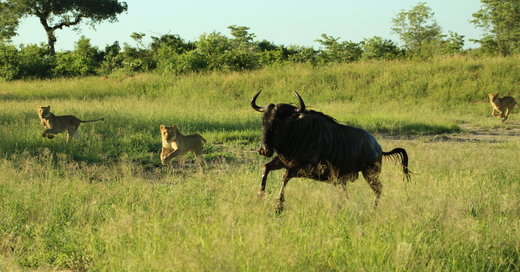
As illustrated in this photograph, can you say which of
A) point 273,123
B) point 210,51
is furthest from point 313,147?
point 210,51

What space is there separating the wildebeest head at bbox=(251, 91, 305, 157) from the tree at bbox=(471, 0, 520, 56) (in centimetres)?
4753

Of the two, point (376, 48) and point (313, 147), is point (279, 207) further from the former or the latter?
point (376, 48)

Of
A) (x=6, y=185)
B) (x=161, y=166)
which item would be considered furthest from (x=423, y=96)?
(x=6, y=185)

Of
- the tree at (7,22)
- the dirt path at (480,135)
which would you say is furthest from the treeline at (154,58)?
the dirt path at (480,135)

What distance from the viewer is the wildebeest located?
609 cm

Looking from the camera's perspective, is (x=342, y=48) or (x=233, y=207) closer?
(x=233, y=207)

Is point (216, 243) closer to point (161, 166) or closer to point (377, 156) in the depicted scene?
point (377, 156)

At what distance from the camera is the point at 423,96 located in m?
22.0

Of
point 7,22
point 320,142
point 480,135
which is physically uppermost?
point 7,22

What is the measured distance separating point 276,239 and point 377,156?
8.49 feet

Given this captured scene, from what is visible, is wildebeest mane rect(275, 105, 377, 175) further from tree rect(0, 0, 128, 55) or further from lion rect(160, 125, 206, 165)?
tree rect(0, 0, 128, 55)

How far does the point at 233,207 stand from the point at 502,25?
5170cm

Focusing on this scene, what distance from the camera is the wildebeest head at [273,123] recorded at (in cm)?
600

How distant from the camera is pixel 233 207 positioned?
17.9 feet
